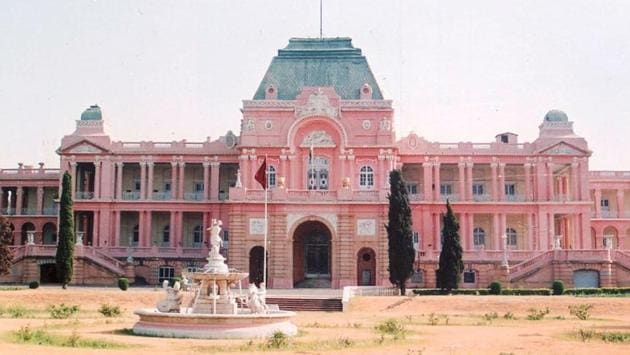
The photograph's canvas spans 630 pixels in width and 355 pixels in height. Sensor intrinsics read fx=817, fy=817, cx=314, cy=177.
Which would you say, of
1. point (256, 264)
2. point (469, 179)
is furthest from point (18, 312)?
point (469, 179)

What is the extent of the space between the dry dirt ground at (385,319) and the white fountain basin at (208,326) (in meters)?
1.00

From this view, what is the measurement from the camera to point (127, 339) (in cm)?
2833

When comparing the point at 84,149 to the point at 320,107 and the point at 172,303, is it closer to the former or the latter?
the point at 320,107

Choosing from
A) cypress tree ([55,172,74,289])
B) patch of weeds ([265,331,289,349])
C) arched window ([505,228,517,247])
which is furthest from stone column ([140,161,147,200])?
patch of weeds ([265,331,289,349])

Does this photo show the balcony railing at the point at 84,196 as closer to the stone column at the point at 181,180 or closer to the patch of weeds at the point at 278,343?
the stone column at the point at 181,180

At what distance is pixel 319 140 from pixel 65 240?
21.9 meters

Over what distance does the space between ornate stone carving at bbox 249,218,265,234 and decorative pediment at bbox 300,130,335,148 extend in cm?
904

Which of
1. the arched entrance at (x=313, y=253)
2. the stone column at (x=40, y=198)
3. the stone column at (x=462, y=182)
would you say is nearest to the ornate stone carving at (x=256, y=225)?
the arched entrance at (x=313, y=253)

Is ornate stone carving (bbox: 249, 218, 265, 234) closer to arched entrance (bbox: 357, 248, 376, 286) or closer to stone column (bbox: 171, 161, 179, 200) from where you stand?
arched entrance (bbox: 357, 248, 376, 286)

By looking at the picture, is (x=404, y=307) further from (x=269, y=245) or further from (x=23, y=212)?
(x=23, y=212)

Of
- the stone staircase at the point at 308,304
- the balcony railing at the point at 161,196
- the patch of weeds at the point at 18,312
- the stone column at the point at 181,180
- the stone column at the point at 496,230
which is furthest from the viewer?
the balcony railing at the point at 161,196

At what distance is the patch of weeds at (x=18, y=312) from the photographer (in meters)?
40.2

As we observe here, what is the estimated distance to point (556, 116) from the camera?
7412 cm

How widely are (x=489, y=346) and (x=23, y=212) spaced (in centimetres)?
6604
